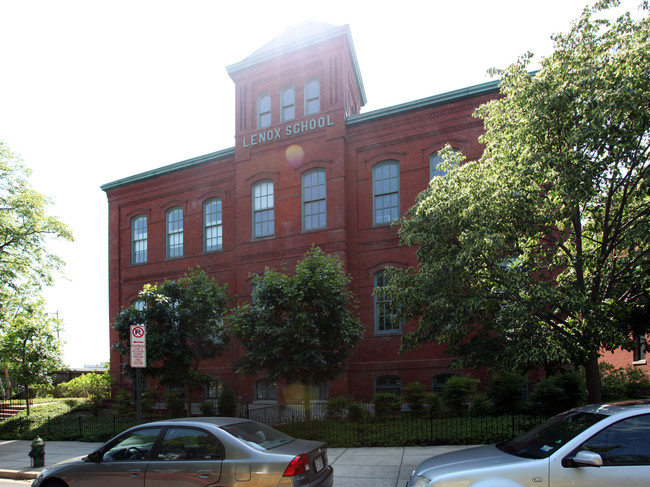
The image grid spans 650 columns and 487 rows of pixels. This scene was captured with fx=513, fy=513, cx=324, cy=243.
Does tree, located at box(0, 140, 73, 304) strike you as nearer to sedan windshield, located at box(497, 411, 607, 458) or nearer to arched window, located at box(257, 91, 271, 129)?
arched window, located at box(257, 91, 271, 129)

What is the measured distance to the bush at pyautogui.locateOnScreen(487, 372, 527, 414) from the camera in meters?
15.4

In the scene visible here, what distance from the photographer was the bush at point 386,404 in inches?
646

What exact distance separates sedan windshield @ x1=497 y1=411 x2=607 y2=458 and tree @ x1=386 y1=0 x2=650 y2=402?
2.69 metres

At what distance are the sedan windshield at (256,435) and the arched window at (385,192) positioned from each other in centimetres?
1465

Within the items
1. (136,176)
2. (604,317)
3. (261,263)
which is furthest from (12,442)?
(604,317)

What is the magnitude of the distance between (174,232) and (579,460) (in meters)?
24.3

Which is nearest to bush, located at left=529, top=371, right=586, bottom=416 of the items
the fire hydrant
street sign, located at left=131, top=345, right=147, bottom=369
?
street sign, located at left=131, top=345, right=147, bottom=369

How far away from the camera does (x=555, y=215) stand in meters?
10.4

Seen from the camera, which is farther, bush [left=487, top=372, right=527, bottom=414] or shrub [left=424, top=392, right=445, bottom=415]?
shrub [left=424, top=392, right=445, bottom=415]

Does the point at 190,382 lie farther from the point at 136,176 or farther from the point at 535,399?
the point at 136,176

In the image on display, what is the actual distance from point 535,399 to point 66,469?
1224 cm

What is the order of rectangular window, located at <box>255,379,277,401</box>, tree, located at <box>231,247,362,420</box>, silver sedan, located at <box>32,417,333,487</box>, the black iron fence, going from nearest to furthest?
silver sedan, located at <box>32,417,333,487</box> → the black iron fence → tree, located at <box>231,247,362,420</box> → rectangular window, located at <box>255,379,277,401</box>

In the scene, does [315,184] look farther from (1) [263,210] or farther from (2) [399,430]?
(2) [399,430]

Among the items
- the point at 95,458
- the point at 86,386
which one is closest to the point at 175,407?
the point at 95,458
